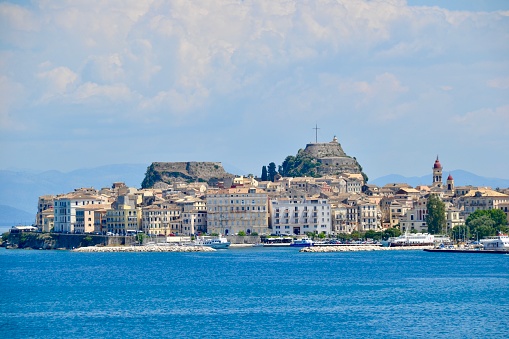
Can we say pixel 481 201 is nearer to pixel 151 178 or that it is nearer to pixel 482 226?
pixel 482 226

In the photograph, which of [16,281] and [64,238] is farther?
[64,238]

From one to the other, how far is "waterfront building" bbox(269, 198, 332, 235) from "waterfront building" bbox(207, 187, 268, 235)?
150 centimetres

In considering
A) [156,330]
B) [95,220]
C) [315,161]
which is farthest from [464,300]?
[315,161]

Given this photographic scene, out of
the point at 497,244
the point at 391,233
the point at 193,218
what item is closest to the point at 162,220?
the point at 193,218

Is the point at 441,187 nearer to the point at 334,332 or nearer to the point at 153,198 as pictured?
the point at 153,198

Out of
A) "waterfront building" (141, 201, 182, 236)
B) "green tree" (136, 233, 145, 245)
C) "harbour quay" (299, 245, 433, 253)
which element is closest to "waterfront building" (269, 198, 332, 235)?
"waterfront building" (141, 201, 182, 236)

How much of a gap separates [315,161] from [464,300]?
107608 millimetres

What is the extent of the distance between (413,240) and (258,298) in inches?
2167

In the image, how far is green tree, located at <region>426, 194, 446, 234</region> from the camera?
11719cm

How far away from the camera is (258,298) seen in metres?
61.8

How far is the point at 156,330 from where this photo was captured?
163 ft

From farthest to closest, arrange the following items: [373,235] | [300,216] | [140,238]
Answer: [300,216] < [373,235] < [140,238]

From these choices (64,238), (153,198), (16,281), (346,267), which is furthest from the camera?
(153,198)

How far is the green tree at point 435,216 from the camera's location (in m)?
117
